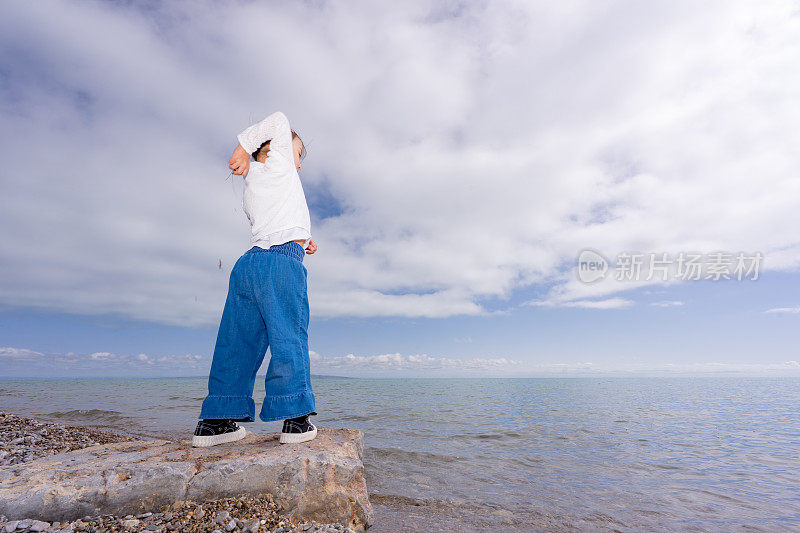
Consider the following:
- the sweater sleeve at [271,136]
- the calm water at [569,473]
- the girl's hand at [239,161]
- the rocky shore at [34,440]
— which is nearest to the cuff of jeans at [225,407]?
the calm water at [569,473]

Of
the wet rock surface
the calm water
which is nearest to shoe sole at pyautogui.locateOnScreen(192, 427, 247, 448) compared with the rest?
the wet rock surface

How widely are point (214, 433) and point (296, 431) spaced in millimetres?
794

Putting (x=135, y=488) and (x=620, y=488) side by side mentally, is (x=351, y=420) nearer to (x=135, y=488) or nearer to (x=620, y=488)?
(x=620, y=488)

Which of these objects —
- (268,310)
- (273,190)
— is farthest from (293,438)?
(273,190)

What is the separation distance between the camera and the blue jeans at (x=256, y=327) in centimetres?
332

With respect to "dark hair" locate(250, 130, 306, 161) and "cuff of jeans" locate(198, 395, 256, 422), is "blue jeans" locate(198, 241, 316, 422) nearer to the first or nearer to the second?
"cuff of jeans" locate(198, 395, 256, 422)

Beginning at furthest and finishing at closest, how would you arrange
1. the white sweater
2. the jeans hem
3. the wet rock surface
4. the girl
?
the white sweater → the girl → the jeans hem → the wet rock surface

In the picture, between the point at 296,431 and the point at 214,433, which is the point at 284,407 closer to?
the point at 296,431

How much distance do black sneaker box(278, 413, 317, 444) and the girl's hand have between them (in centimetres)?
230

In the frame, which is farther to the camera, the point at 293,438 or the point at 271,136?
the point at 271,136

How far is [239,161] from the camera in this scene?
3631 millimetres

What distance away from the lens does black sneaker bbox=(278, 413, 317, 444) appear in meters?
3.34

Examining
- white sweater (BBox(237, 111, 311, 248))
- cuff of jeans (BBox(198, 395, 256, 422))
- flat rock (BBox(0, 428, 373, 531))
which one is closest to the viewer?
flat rock (BBox(0, 428, 373, 531))

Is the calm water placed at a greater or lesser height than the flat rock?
lesser
